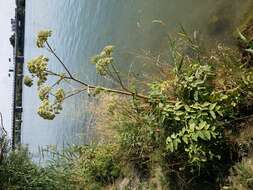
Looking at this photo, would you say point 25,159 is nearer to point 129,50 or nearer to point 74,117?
point 129,50

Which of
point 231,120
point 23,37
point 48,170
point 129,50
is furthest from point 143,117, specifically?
point 23,37

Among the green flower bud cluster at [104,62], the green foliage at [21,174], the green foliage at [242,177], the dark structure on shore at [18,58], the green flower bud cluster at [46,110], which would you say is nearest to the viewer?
the green foliage at [242,177]

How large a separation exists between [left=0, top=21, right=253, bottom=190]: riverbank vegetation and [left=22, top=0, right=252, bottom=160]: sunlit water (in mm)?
649

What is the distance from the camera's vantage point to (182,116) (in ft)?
10.9

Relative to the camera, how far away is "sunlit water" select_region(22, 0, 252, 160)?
15.4 ft

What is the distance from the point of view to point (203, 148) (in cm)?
326

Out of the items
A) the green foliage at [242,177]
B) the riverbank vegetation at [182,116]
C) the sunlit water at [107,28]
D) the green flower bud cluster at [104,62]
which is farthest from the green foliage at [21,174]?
the green foliage at [242,177]

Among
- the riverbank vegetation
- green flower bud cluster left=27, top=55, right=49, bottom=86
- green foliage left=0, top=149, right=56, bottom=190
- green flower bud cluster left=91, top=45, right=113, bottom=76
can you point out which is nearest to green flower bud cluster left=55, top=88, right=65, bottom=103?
the riverbank vegetation

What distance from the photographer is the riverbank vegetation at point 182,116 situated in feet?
10.5

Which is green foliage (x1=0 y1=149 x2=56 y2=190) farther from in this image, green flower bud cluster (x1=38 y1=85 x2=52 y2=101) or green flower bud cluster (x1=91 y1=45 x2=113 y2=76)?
green flower bud cluster (x1=91 y1=45 x2=113 y2=76)

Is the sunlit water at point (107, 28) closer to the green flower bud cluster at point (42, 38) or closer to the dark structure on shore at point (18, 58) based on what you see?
the green flower bud cluster at point (42, 38)

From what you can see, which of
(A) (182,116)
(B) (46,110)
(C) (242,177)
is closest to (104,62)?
(B) (46,110)

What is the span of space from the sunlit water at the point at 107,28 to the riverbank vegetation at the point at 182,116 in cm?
65

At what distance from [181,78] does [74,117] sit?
516cm
